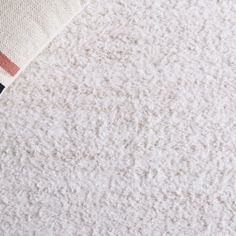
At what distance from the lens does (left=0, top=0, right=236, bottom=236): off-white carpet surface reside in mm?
789

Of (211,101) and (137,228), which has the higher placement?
(211,101)

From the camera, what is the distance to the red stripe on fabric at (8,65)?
0.69m

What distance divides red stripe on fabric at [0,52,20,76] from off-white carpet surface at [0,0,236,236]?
0.13m

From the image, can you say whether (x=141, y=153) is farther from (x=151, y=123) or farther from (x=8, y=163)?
(x=8, y=163)

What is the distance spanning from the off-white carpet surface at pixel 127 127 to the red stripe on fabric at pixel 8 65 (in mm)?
132

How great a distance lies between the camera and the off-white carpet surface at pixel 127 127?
2.59ft

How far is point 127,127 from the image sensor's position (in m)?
0.83

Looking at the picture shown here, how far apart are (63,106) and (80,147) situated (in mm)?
81

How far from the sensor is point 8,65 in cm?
70

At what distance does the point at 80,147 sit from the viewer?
82cm

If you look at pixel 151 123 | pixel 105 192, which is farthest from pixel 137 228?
pixel 151 123

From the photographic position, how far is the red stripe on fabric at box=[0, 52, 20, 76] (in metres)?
0.69

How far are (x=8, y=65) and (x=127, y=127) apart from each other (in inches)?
9.5

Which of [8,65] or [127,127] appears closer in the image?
[8,65]
